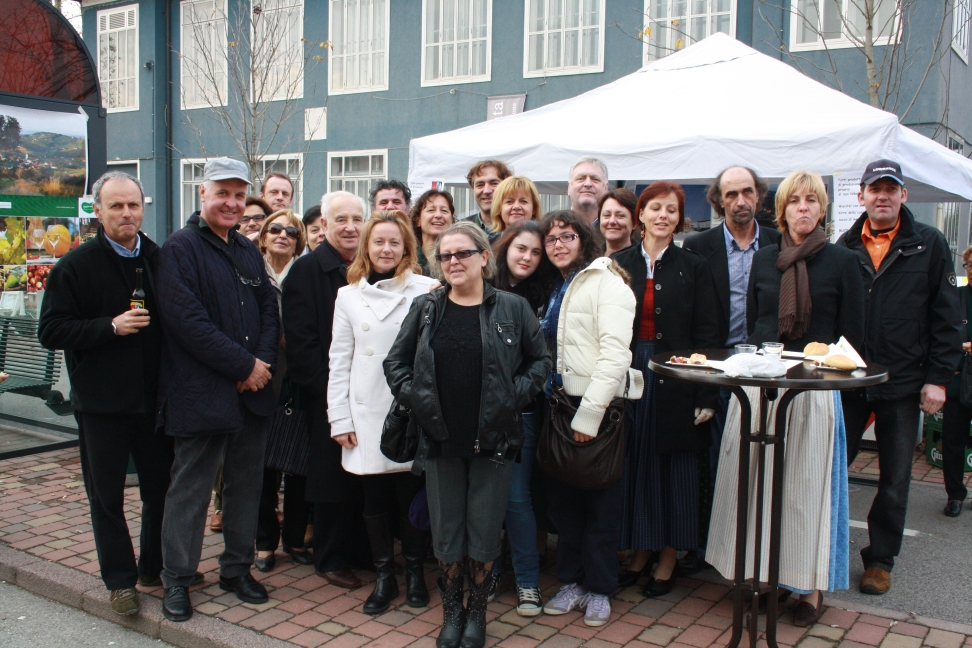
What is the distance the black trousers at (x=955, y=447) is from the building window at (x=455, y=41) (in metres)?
10.9

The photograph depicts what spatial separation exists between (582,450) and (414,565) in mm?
1067

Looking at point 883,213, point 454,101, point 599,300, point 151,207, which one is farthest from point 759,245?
point 151,207

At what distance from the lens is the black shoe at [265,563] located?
441 centimetres

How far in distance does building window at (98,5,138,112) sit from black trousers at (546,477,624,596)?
17.9 m

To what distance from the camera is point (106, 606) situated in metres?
3.95

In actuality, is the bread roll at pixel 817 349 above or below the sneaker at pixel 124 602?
above

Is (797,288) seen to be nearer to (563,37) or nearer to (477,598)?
(477,598)

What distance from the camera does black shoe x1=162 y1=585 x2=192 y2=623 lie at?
148 inches

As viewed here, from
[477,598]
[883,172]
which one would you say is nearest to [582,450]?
[477,598]

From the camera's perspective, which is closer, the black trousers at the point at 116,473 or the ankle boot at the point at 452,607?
the ankle boot at the point at 452,607

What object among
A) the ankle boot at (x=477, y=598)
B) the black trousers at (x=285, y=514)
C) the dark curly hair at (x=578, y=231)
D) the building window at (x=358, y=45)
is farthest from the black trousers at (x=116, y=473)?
the building window at (x=358, y=45)

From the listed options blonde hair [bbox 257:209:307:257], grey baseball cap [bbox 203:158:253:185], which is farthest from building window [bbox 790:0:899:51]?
grey baseball cap [bbox 203:158:253:185]

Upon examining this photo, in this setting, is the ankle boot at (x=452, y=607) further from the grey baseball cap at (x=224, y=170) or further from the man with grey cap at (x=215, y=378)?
the grey baseball cap at (x=224, y=170)

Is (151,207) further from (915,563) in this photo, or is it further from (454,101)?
(915,563)
